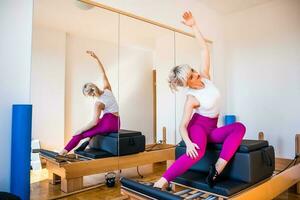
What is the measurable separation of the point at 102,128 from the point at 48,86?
1.98 ft

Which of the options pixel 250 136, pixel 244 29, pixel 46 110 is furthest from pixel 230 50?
pixel 46 110

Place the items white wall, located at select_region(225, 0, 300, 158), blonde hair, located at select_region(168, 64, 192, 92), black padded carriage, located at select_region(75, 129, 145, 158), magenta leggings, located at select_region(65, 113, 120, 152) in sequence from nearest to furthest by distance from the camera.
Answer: blonde hair, located at select_region(168, 64, 192, 92), magenta leggings, located at select_region(65, 113, 120, 152), black padded carriage, located at select_region(75, 129, 145, 158), white wall, located at select_region(225, 0, 300, 158)

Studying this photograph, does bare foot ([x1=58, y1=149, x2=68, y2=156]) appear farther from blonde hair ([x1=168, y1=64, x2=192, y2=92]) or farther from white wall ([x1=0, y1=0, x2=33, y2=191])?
blonde hair ([x1=168, y1=64, x2=192, y2=92])

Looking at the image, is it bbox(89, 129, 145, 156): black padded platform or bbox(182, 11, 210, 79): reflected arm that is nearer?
bbox(182, 11, 210, 79): reflected arm

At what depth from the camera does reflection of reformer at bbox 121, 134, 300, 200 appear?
1.38 m

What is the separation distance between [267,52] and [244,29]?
482 millimetres

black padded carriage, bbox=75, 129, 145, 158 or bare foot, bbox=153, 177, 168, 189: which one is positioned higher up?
black padded carriage, bbox=75, 129, 145, 158

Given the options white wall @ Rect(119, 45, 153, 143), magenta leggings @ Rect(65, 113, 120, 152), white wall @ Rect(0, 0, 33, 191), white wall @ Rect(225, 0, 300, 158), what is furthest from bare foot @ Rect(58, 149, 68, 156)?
white wall @ Rect(225, 0, 300, 158)

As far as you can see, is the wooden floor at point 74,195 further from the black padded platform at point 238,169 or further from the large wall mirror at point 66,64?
the black padded platform at point 238,169

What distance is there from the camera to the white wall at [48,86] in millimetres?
1702

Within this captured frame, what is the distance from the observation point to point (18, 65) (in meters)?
1.57

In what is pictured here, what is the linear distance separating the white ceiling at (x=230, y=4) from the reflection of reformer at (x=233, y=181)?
2.04m

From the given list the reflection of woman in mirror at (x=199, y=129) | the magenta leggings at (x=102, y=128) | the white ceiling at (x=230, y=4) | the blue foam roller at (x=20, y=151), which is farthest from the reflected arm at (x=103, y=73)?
the white ceiling at (x=230, y=4)

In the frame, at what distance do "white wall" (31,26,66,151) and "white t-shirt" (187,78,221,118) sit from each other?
3.42 ft
